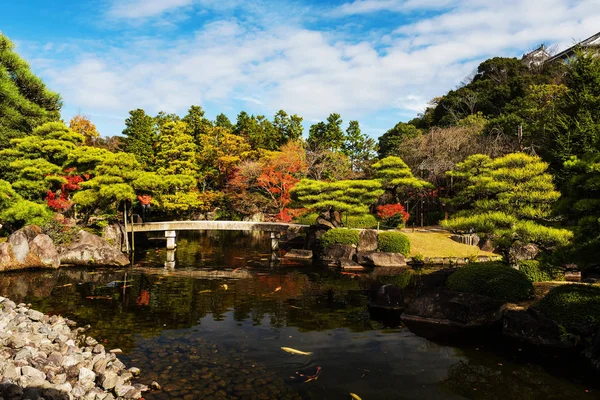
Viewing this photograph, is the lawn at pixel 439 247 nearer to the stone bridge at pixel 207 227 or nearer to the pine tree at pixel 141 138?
the stone bridge at pixel 207 227

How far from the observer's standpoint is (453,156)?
113ft

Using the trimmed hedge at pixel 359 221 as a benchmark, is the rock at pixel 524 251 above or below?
below

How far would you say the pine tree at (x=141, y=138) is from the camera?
128 feet

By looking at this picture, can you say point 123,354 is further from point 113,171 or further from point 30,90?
point 30,90

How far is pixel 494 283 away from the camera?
476 inches

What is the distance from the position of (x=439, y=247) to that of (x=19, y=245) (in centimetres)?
2383

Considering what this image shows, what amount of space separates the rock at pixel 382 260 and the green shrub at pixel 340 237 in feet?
4.90

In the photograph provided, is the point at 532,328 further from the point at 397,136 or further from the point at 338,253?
the point at 397,136

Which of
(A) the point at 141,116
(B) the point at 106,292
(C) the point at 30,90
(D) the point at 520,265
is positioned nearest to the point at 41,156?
(C) the point at 30,90

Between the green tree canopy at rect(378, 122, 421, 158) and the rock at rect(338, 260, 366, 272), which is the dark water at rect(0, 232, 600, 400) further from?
the green tree canopy at rect(378, 122, 421, 158)

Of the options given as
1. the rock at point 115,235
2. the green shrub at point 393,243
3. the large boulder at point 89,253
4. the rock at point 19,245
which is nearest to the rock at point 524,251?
the green shrub at point 393,243

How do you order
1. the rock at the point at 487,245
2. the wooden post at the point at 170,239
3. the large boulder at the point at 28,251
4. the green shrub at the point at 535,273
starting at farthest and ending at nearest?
the wooden post at the point at 170,239
the rock at the point at 487,245
the large boulder at the point at 28,251
the green shrub at the point at 535,273

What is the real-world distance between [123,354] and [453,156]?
1277 inches

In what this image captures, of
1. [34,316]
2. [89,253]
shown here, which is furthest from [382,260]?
[34,316]
